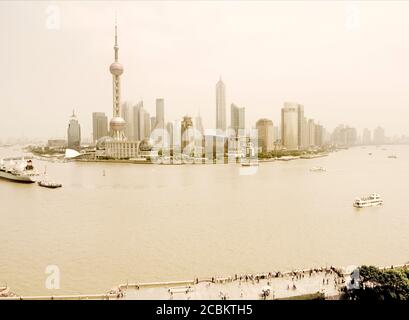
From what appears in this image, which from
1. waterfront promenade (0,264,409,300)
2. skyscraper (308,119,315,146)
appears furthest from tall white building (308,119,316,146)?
waterfront promenade (0,264,409,300)

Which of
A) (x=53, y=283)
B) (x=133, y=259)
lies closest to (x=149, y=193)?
(x=133, y=259)

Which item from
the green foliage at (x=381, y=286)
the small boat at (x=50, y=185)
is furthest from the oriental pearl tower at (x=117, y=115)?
the green foliage at (x=381, y=286)

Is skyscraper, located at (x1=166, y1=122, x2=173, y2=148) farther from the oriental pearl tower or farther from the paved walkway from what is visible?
the paved walkway

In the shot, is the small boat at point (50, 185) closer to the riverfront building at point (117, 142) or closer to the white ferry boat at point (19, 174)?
the white ferry boat at point (19, 174)

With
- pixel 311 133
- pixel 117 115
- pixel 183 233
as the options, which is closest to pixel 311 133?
pixel 311 133

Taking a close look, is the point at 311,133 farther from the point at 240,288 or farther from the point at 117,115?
the point at 240,288
